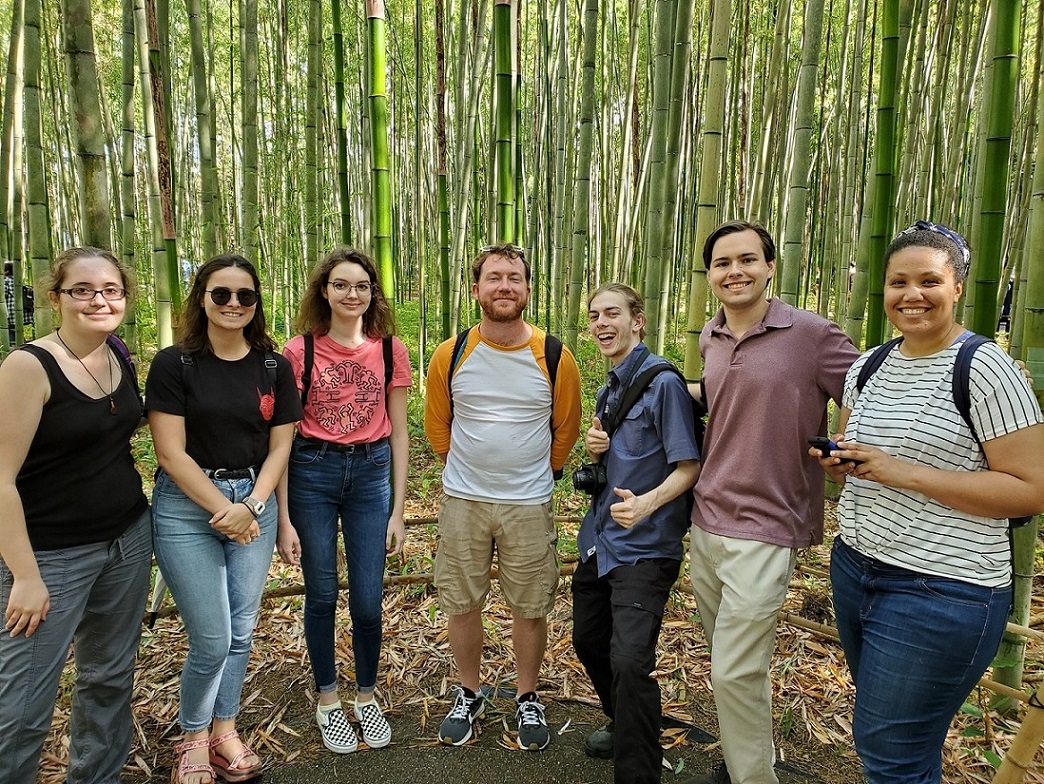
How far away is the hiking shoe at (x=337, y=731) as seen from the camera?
6.68 ft

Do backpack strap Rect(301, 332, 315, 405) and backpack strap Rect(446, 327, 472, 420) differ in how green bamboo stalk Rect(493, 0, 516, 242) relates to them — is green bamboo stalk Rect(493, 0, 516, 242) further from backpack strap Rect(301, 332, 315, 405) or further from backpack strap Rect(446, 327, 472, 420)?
backpack strap Rect(301, 332, 315, 405)

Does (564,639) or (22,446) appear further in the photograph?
(564,639)

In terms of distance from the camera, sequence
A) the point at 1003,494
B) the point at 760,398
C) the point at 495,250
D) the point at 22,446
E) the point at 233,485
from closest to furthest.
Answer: the point at 1003,494
the point at 22,446
the point at 760,398
the point at 233,485
the point at 495,250

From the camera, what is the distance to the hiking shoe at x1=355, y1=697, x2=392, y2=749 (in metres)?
2.07

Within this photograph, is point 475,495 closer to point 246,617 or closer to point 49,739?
point 246,617

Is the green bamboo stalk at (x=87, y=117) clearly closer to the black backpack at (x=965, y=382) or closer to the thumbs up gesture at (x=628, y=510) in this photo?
the thumbs up gesture at (x=628, y=510)

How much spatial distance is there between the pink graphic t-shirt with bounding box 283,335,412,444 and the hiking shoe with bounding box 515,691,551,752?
1028 millimetres

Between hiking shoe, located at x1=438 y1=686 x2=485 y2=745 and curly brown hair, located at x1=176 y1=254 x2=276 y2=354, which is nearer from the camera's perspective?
curly brown hair, located at x1=176 y1=254 x2=276 y2=354

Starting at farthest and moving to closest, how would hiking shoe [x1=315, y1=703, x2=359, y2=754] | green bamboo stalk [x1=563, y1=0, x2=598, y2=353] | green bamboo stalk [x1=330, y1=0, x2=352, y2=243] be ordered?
green bamboo stalk [x1=330, y1=0, x2=352, y2=243] < green bamboo stalk [x1=563, y1=0, x2=598, y2=353] < hiking shoe [x1=315, y1=703, x2=359, y2=754]

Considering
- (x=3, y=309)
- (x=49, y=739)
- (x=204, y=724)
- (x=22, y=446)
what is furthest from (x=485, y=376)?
(x=3, y=309)

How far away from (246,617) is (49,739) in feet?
2.80

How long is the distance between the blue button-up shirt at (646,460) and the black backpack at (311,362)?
726mm

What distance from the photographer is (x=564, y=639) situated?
2.72 m

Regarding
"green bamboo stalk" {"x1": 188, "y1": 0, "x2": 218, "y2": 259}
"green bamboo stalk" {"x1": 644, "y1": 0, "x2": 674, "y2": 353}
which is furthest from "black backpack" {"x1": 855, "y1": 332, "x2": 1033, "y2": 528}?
"green bamboo stalk" {"x1": 188, "y1": 0, "x2": 218, "y2": 259}
